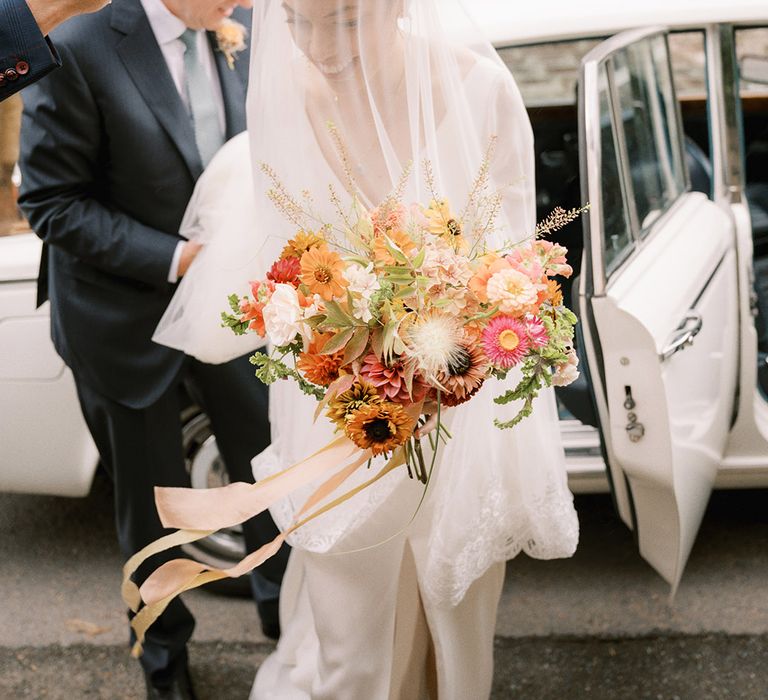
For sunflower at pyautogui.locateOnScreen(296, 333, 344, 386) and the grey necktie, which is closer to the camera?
sunflower at pyautogui.locateOnScreen(296, 333, 344, 386)

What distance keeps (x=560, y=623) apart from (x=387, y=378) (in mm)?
1766

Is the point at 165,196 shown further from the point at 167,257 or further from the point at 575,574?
the point at 575,574

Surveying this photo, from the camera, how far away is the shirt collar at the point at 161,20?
2.70 m

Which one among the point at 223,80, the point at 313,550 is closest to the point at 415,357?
the point at 313,550

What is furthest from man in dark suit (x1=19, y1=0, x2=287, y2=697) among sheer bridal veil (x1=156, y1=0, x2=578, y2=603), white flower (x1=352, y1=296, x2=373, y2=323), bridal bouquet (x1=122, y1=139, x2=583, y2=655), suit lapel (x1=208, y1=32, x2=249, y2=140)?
white flower (x1=352, y1=296, x2=373, y2=323)

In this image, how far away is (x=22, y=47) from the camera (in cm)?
195

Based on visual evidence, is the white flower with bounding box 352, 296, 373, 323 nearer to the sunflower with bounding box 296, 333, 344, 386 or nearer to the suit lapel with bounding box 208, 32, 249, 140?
the sunflower with bounding box 296, 333, 344, 386

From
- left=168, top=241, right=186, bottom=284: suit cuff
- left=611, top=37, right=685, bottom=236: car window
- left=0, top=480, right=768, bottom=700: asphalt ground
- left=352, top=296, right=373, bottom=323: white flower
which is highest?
left=352, top=296, right=373, bottom=323: white flower

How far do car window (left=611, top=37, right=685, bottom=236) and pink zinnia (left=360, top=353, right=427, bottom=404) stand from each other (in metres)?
1.40

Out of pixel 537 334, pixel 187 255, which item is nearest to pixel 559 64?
pixel 187 255

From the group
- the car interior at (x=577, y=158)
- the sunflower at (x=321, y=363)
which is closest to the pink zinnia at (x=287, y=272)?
the sunflower at (x=321, y=363)

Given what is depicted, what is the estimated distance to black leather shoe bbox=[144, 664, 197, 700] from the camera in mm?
2990

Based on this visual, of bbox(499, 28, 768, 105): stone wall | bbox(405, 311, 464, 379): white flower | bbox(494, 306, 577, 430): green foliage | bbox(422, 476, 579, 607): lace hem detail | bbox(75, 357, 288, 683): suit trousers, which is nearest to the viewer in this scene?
bbox(405, 311, 464, 379): white flower

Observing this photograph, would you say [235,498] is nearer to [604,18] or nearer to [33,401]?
[33,401]
